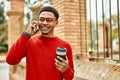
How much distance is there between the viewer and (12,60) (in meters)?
2.12

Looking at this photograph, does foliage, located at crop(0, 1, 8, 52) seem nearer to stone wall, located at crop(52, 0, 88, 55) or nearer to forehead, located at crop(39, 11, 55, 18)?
stone wall, located at crop(52, 0, 88, 55)

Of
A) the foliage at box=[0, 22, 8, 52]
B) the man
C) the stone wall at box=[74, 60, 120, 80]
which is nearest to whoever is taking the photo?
the man

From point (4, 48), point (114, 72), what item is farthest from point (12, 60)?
point (4, 48)

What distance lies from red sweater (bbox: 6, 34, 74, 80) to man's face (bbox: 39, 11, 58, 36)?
59 mm

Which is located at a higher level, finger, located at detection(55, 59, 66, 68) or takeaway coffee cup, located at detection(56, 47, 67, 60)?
takeaway coffee cup, located at detection(56, 47, 67, 60)

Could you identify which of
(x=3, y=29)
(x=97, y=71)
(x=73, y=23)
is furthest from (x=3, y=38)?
(x=97, y=71)

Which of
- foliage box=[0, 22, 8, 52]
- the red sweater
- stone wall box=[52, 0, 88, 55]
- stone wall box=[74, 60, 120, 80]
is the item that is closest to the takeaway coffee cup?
the red sweater

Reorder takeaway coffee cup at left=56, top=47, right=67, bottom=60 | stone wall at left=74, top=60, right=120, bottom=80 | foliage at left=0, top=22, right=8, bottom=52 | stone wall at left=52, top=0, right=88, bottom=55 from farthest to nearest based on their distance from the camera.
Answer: foliage at left=0, top=22, right=8, bottom=52 < stone wall at left=52, top=0, right=88, bottom=55 < stone wall at left=74, top=60, right=120, bottom=80 < takeaway coffee cup at left=56, top=47, right=67, bottom=60

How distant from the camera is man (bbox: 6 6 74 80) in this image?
2.06m

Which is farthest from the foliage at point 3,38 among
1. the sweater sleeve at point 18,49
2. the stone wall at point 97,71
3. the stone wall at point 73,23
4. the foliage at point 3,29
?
the sweater sleeve at point 18,49

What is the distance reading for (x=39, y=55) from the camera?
208cm

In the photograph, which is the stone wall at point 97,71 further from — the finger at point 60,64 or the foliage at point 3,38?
the foliage at point 3,38

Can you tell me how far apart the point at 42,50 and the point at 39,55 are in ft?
0.15

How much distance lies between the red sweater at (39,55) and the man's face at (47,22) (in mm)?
59
